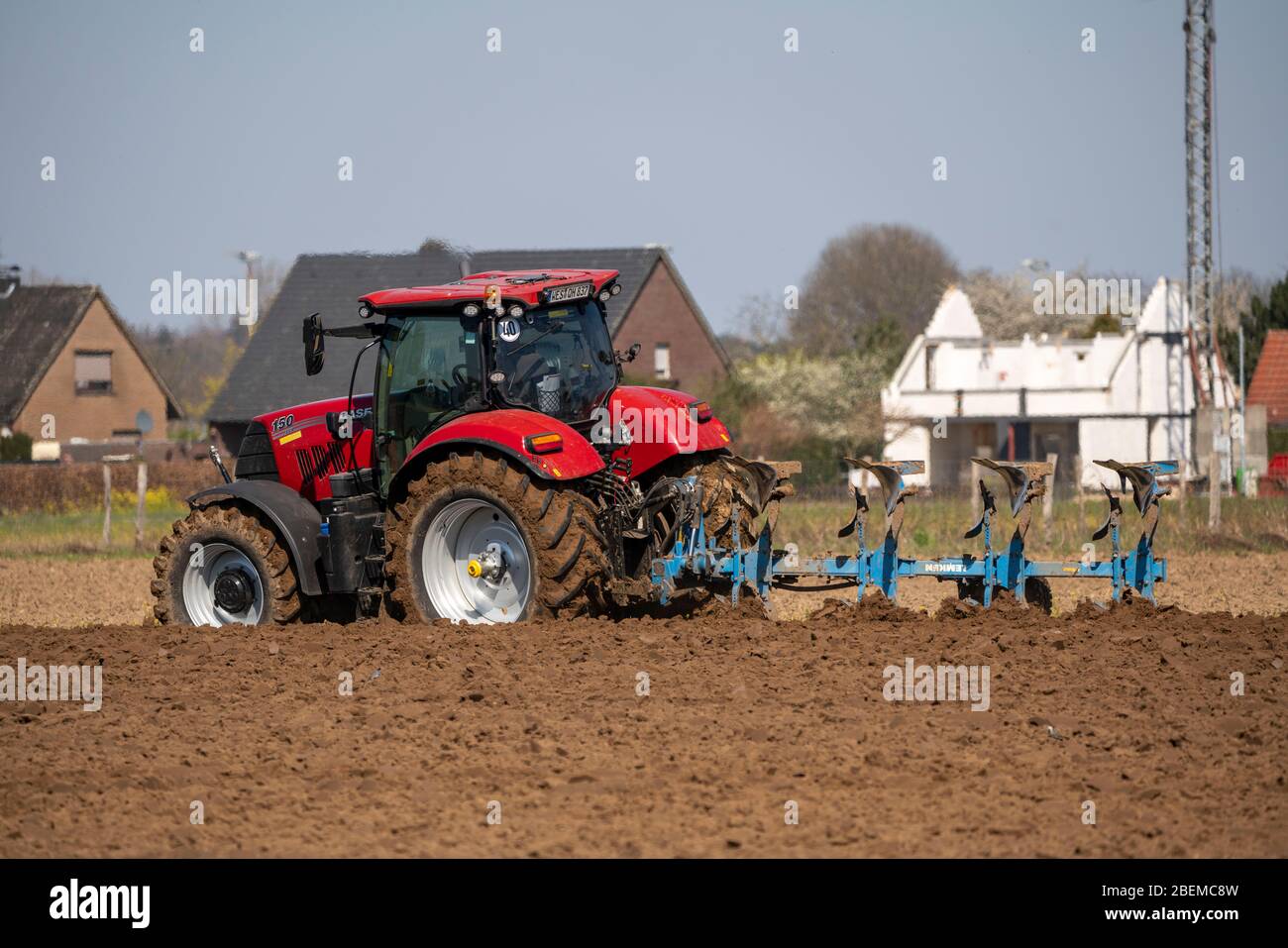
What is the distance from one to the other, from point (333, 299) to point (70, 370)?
1160 cm

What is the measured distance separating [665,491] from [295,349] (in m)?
32.8

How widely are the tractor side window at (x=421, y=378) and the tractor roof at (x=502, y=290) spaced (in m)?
0.14

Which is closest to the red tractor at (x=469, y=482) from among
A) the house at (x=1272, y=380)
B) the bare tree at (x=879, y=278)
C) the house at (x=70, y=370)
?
the house at (x=70, y=370)

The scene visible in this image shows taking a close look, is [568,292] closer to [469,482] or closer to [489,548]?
[469,482]

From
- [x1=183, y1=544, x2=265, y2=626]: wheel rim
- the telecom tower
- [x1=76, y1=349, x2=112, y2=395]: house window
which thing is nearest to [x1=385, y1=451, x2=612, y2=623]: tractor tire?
[x1=183, y1=544, x2=265, y2=626]: wheel rim

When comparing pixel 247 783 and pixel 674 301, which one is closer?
pixel 247 783

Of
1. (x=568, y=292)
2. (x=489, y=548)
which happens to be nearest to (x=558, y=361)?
(x=568, y=292)

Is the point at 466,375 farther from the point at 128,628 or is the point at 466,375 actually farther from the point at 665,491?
the point at 128,628

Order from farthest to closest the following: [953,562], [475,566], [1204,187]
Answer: [1204,187] < [953,562] < [475,566]

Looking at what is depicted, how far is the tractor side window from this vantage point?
10.0 m

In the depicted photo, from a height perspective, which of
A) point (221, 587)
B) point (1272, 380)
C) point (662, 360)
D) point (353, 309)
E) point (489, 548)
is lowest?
point (221, 587)

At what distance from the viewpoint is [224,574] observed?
35.3 feet
